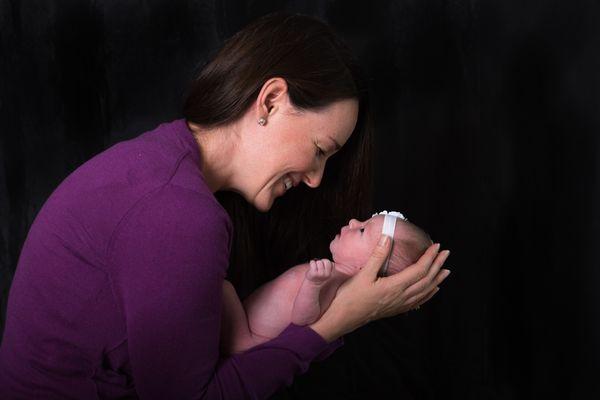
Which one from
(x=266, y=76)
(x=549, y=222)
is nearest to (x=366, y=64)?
(x=549, y=222)

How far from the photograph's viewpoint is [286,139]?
175 centimetres

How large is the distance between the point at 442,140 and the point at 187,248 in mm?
1519

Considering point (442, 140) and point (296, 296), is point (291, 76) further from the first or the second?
point (442, 140)

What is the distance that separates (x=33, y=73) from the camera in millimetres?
2807

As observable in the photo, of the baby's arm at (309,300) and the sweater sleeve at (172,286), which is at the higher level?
the sweater sleeve at (172,286)

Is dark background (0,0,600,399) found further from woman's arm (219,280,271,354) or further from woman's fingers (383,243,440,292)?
woman's arm (219,280,271,354)

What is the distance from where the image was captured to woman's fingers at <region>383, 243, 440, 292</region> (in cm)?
186

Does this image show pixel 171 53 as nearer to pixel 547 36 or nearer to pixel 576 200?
pixel 547 36

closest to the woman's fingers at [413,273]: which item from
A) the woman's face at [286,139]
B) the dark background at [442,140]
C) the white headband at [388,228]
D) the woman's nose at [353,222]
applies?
the white headband at [388,228]

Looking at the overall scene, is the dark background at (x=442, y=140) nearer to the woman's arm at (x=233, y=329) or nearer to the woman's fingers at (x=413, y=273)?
the woman's fingers at (x=413, y=273)

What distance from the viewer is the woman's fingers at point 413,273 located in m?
1.86

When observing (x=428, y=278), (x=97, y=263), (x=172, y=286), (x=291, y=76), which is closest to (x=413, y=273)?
(x=428, y=278)

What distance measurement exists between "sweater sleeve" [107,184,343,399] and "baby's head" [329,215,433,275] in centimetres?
61

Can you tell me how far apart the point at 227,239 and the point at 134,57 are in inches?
62.7
